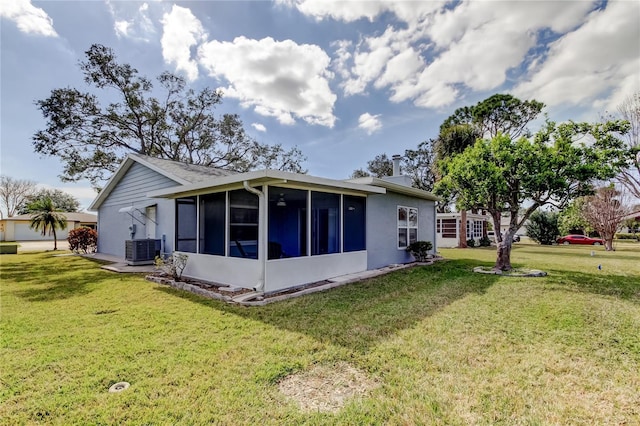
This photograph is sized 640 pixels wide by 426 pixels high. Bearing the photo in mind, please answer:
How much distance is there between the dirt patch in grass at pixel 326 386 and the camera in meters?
2.61

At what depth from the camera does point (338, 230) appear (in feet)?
25.8

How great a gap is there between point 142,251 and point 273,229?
6.62 m

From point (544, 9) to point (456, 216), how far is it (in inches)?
602

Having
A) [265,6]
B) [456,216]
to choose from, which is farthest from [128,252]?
[456,216]

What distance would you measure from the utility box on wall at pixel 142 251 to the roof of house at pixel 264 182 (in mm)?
2590

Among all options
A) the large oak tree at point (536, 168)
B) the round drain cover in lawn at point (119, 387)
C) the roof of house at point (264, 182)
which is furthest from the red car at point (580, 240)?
the round drain cover in lawn at point (119, 387)

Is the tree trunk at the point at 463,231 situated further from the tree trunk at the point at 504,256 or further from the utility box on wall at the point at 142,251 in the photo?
the utility box on wall at the point at 142,251

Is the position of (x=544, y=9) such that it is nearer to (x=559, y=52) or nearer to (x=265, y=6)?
(x=559, y=52)

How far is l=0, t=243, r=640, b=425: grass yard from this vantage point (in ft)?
8.18

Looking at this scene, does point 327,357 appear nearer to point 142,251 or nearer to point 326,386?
point 326,386

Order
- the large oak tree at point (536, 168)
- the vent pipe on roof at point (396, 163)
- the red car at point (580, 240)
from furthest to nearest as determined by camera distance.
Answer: the red car at point (580, 240) < the vent pipe on roof at point (396, 163) < the large oak tree at point (536, 168)

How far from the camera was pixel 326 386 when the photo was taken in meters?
2.87

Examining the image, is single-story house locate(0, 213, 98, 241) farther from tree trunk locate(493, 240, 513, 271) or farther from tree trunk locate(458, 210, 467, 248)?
tree trunk locate(493, 240, 513, 271)

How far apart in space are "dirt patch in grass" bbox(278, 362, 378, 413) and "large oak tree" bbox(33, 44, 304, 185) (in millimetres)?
21378
